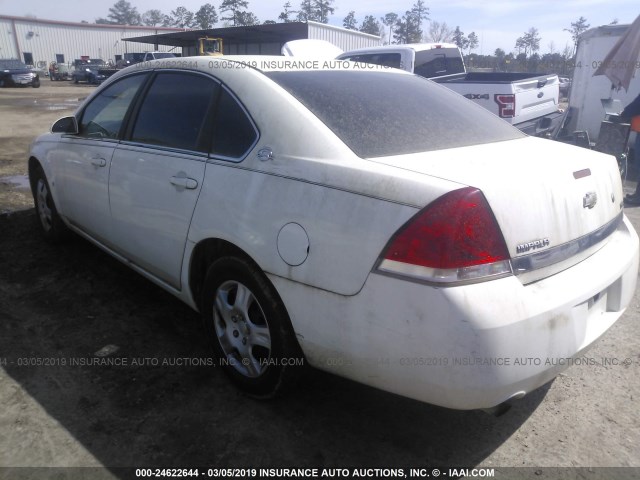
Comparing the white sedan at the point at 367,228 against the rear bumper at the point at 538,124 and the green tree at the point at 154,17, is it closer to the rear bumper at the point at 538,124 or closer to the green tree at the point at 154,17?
the rear bumper at the point at 538,124

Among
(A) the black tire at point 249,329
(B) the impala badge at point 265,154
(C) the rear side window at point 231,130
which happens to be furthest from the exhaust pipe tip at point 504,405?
(C) the rear side window at point 231,130

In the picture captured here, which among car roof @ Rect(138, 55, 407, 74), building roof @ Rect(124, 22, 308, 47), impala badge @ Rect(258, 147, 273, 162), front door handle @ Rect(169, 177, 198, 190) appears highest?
building roof @ Rect(124, 22, 308, 47)

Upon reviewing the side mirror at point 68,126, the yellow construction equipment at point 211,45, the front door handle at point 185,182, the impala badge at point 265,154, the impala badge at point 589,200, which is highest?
the yellow construction equipment at point 211,45

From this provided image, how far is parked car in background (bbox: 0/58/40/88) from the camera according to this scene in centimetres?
3017

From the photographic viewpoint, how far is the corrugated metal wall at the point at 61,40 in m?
53.7

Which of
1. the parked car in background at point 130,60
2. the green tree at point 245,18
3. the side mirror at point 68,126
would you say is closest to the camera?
the side mirror at point 68,126

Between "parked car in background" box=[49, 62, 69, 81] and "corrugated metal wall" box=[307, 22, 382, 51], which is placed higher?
"corrugated metal wall" box=[307, 22, 382, 51]

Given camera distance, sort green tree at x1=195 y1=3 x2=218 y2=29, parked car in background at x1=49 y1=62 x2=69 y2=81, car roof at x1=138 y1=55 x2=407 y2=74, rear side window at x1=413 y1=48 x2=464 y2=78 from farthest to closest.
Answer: green tree at x1=195 y1=3 x2=218 y2=29, parked car in background at x1=49 y1=62 x2=69 y2=81, rear side window at x1=413 y1=48 x2=464 y2=78, car roof at x1=138 y1=55 x2=407 y2=74

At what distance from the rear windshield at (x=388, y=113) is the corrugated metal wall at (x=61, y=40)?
53.7m

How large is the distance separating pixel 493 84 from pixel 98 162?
5.97 metres

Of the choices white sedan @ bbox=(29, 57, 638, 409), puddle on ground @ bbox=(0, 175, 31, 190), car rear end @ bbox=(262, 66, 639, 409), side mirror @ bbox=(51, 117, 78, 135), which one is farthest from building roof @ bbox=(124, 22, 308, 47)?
car rear end @ bbox=(262, 66, 639, 409)

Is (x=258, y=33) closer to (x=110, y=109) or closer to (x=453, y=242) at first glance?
(x=110, y=109)

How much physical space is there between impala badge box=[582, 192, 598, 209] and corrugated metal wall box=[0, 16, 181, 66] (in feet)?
180

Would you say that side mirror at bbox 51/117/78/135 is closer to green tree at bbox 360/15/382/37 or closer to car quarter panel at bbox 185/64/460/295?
car quarter panel at bbox 185/64/460/295
